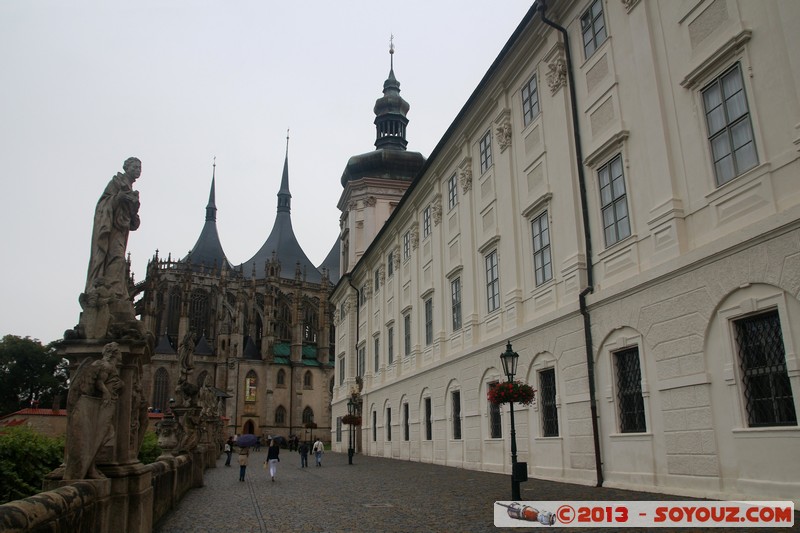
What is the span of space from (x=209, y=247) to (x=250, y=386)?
1135 inches

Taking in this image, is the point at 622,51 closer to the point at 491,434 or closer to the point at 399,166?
the point at 491,434

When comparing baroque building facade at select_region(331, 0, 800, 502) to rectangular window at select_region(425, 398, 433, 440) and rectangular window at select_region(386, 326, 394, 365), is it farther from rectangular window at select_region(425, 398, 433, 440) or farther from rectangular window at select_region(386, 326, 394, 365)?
rectangular window at select_region(386, 326, 394, 365)

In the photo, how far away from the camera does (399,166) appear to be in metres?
47.8

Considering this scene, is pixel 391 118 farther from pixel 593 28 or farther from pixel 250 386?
pixel 593 28

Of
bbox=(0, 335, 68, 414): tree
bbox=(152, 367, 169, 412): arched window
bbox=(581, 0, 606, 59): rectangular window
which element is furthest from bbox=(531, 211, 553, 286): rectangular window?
bbox=(152, 367, 169, 412): arched window

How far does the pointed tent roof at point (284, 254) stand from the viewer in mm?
90312

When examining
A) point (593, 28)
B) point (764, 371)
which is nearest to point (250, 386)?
point (593, 28)

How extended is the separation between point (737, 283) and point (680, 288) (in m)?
1.35

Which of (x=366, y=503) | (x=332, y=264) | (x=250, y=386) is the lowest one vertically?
(x=366, y=503)

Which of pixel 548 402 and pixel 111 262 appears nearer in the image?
pixel 111 262

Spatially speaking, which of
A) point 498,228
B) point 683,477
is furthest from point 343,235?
point 683,477

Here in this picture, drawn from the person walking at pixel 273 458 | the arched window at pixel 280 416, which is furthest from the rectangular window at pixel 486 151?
the arched window at pixel 280 416

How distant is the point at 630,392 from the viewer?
505 inches

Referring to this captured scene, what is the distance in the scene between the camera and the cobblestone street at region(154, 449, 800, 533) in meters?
9.52
